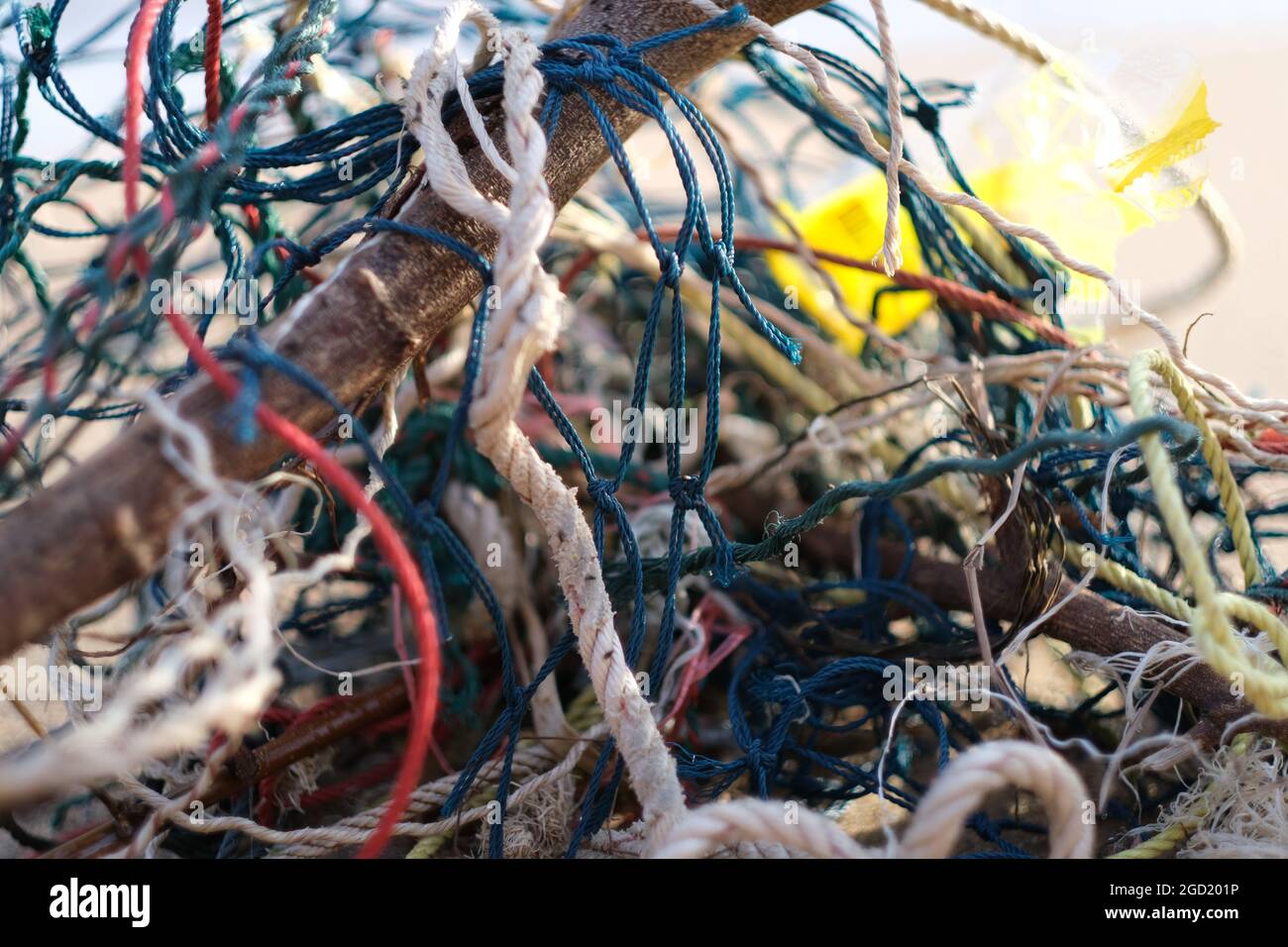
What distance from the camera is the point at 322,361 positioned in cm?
64

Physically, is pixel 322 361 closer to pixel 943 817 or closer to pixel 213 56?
pixel 213 56

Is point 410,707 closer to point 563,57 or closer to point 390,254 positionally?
point 390,254

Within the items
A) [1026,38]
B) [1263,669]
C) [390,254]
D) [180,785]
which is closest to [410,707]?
[180,785]

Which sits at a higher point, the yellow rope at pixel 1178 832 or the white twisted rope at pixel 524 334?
the white twisted rope at pixel 524 334

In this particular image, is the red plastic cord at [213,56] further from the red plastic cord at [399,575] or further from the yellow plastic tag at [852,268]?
the yellow plastic tag at [852,268]

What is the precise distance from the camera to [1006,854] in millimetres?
768

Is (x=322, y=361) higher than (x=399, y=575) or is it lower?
higher

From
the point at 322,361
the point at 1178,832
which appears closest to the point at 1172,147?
the point at 1178,832

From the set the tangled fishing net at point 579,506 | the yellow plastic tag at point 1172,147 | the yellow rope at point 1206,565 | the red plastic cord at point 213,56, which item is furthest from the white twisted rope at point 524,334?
the yellow plastic tag at point 1172,147

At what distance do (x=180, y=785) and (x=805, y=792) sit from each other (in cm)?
56

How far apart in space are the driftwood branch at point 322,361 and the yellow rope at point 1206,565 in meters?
0.44

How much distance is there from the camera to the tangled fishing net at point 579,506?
0.58 meters

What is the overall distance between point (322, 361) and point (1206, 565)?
0.60 m

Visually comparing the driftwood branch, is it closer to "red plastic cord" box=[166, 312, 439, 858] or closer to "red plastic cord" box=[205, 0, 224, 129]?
"red plastic cord" box=[166, 312, 439, 858]
